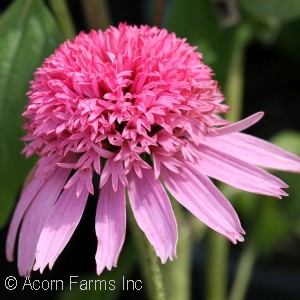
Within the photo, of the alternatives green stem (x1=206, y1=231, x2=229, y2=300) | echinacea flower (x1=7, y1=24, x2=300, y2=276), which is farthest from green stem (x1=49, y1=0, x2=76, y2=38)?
green stem (x1=206, y1=231, x2=229, y2=300)

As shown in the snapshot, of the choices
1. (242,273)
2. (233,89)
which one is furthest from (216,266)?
(233,89)

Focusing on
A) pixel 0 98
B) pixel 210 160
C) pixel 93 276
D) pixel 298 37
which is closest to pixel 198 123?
pixel 210 160

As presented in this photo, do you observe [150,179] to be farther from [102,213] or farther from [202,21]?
[202,21]

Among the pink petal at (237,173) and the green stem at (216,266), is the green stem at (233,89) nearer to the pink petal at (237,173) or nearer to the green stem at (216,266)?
the green stem at (216,266)

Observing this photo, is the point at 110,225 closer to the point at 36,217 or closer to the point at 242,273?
the point at 36,217

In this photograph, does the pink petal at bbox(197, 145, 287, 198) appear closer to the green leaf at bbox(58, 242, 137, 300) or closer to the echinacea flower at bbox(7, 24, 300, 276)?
the echinacea flower at bbox(7, 24, 300, 276)
